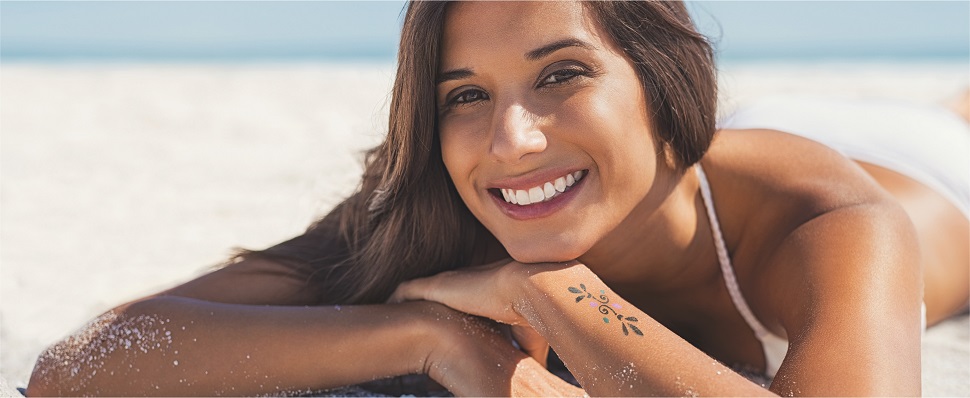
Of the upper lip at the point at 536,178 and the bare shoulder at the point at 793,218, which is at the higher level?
the upper lip at the point at 536,178

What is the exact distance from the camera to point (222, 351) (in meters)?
2.41

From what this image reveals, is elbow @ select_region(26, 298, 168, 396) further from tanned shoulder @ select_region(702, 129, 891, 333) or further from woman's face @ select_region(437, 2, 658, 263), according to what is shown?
tanned shoulder @ select_region(702, 129, 891, 333)

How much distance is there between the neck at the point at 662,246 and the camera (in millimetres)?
2635

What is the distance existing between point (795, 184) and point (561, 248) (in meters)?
0.80

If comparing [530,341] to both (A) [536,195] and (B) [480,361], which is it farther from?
(A) [536,195]

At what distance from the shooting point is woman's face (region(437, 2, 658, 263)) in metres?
2.24

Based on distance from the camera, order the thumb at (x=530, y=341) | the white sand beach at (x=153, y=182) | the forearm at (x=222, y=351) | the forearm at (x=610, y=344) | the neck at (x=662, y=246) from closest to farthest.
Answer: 1. the forearm at (x=610, y=344)
2. the forearm at (x=222, y=351)
3. the thumb at (x=530, y=341)
4. the neck at (x=662, y=246)
5. the white sand beach at (x=153, y=182)

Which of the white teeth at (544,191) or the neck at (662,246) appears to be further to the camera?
the neck at (662,246)

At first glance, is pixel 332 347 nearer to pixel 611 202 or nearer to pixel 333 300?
pixel 333 300

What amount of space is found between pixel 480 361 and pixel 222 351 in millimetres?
719

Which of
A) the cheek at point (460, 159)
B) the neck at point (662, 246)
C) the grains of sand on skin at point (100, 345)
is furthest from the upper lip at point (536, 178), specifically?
the grains of sand on skin at point (100, 345)

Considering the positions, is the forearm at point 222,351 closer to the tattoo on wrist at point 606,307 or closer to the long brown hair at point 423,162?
the long brown hair at point 423,162

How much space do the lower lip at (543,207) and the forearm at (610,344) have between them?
0.15 metres

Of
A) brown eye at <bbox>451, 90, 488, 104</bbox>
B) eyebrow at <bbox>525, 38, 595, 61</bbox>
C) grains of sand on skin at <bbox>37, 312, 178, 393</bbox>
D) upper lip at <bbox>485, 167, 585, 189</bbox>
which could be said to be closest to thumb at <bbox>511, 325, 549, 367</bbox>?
upper lip at <bbox>485, 167, 585, 189</bbox>
